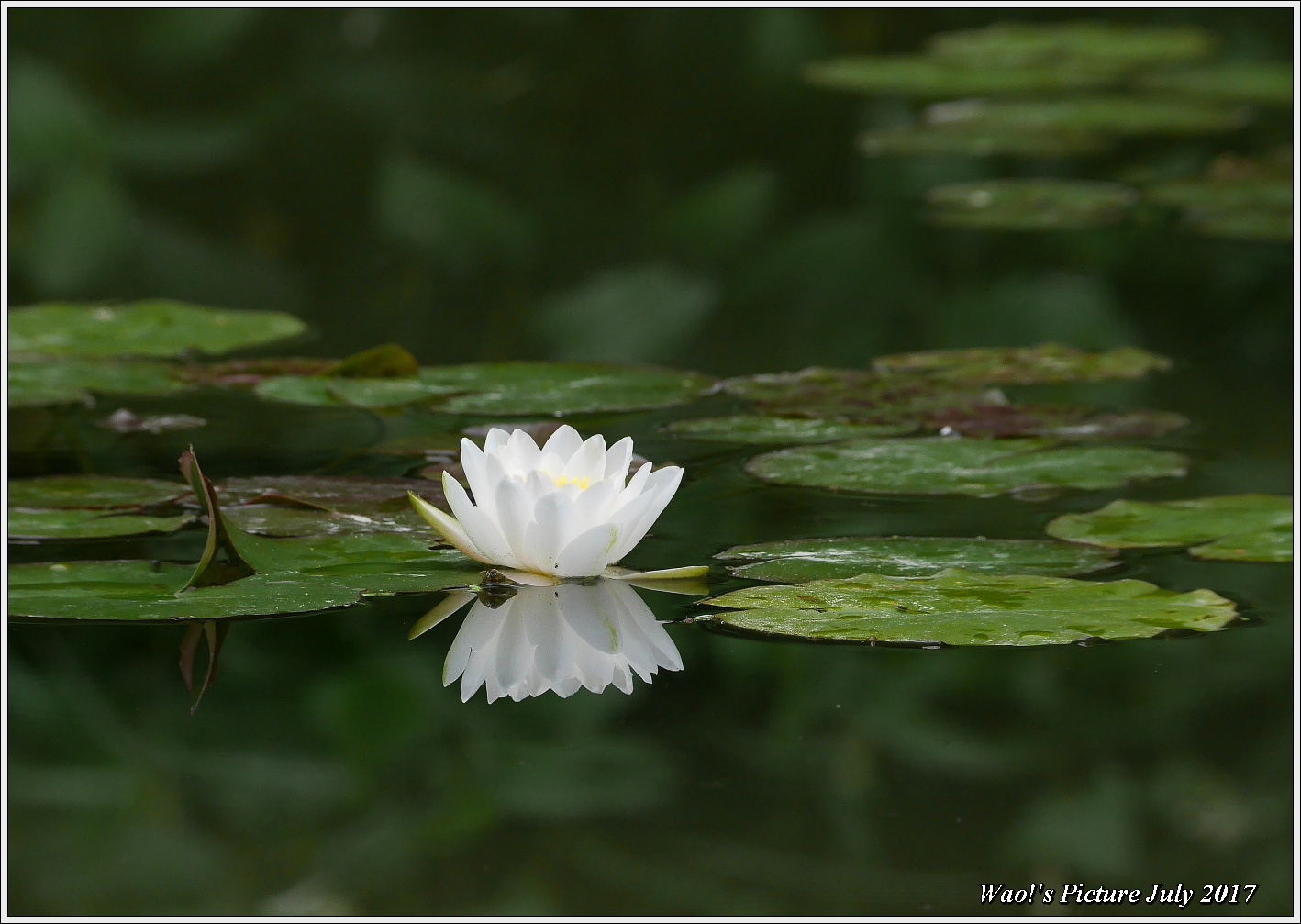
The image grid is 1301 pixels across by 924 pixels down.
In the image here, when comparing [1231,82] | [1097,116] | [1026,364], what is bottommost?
[1026,364]

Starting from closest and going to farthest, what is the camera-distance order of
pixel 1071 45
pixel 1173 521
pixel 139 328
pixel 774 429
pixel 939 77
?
pixel 1173 521 → pixel 774 429 → pixel 139 328 → pixel 939 77 → pixel 1071 45

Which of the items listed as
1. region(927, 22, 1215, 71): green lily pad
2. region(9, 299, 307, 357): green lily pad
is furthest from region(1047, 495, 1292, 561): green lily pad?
region(927, 22, 1215, 71): green lily pad

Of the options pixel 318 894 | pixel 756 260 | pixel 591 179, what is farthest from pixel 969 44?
pixel 318 894

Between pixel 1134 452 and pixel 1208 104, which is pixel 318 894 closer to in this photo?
pixel 1134 452

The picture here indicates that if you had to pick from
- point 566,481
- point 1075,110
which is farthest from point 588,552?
point 1075,110

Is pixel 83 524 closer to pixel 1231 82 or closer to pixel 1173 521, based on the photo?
pixel 1173 521

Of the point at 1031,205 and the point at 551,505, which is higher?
the point at 1031,205
